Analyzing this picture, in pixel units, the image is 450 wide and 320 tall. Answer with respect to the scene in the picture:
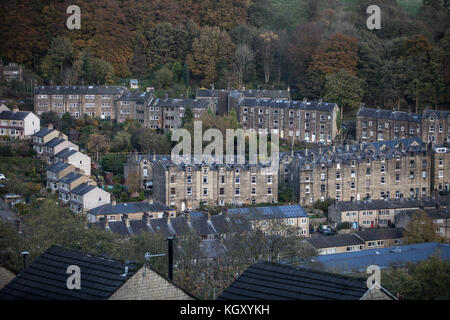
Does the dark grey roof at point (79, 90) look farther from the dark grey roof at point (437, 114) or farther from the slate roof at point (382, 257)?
the slate roof at point (382, 257)

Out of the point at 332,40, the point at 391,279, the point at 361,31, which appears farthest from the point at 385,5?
the point at 391,279

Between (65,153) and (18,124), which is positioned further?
(18,124)

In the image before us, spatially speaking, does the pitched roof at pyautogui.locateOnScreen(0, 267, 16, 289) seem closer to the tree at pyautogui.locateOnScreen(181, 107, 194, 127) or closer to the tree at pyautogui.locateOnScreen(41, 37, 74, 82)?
the tree at pyautogui.locateOnScreen(181, 107, 194, 127)

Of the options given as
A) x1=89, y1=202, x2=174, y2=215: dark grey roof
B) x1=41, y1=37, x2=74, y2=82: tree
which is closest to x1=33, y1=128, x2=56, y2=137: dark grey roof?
x1=89, y1=202, x2=174, y2=215: dark grey roof

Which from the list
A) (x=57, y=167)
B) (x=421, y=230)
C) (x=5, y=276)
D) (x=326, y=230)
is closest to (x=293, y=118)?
(x=326, y=230)

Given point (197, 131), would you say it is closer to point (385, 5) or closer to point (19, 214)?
point (19, 214)

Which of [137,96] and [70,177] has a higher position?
[137,96]

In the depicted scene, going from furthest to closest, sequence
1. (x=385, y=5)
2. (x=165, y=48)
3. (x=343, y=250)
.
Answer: (x=385, y=5) → (x=165, y=48) → (x=343, y=250)

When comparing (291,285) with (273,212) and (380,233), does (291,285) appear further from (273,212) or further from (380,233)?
(380,233)
